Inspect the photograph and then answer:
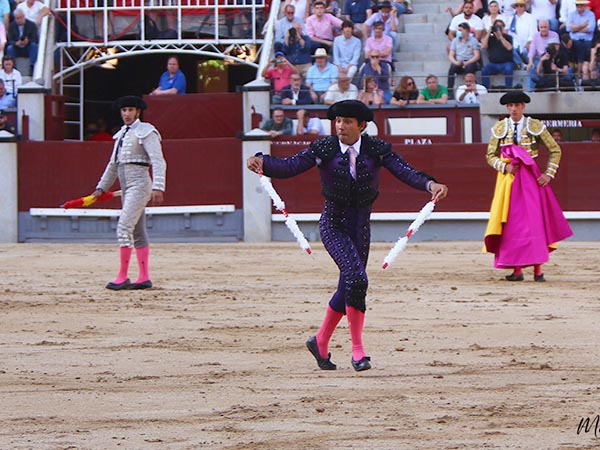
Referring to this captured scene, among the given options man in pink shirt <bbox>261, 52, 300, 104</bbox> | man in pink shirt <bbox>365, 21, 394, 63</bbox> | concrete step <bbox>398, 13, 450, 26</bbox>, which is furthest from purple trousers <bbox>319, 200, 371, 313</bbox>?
concrete step <bbox>398, 13, 450, 26</bbox>

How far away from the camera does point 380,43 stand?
1652 centimetres

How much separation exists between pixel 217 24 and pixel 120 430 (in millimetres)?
13518

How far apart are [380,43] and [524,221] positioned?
250 inches

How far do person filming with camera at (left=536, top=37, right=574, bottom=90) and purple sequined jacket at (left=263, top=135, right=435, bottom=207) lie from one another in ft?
32.4

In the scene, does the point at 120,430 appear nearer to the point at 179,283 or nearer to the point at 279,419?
the point at 279,419

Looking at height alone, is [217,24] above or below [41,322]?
above

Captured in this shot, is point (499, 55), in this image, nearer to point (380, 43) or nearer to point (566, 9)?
point (566, 9)

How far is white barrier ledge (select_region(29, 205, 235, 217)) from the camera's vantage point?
632 inches

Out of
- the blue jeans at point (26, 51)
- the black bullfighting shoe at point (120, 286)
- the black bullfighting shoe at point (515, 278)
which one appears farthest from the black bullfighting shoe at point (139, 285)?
the blue jeans at point (26, 51)

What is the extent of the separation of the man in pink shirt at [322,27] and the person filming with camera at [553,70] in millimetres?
2521

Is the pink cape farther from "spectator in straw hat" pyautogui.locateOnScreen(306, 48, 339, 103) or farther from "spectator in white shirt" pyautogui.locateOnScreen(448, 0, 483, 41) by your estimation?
"spectator in white shirt" pyautogui.locateOnScreen(448, 0, 483, 41)

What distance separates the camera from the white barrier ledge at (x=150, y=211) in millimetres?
16047

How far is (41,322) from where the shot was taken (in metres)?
8.38

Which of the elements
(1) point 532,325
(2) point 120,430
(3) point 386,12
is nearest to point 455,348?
(1) point 532,325
